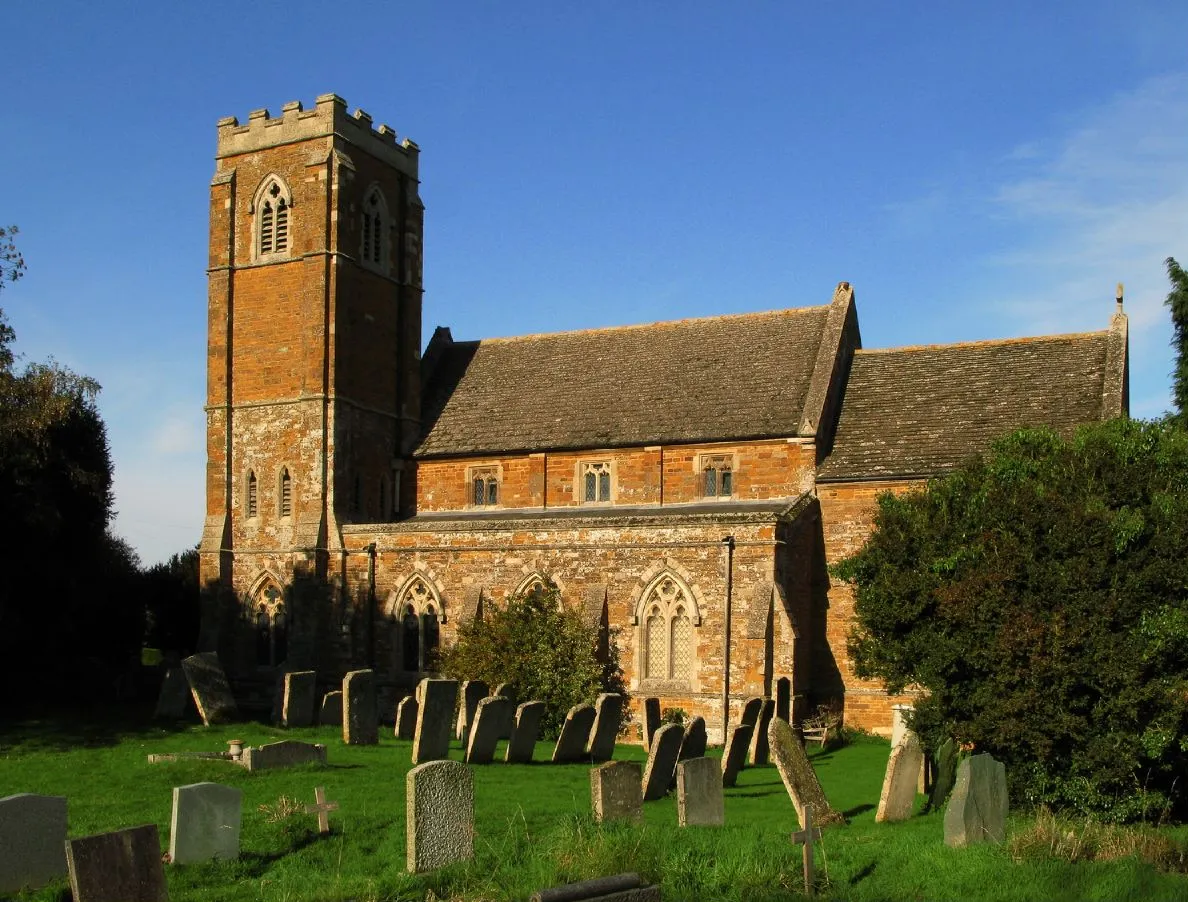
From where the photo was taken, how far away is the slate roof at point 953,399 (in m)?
31.5

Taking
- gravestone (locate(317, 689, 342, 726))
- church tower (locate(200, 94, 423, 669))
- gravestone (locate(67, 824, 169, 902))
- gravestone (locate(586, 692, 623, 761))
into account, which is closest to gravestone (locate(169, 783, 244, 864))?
gravestone (locate(67, 824, 169, 902))

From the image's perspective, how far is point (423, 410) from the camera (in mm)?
39344

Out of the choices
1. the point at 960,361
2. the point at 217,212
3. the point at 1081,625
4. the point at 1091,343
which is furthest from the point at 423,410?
the point at 1081,625

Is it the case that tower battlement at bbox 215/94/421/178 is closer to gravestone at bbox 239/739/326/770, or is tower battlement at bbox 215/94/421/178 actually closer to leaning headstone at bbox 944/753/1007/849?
gravestone at bbox 239/739/326/770

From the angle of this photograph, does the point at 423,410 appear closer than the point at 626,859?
No

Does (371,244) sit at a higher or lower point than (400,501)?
higher

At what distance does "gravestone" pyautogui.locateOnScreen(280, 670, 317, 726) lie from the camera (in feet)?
86.8

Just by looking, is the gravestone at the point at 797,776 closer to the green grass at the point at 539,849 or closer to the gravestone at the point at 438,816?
the green grass at the point at 539,849

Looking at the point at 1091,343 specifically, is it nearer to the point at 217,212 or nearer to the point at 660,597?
the point at 660,597

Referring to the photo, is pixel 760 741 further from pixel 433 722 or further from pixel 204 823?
pixel 204 823

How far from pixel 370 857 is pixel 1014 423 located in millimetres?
21728

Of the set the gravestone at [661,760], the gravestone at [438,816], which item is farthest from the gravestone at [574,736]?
the gravestone at [438,816]

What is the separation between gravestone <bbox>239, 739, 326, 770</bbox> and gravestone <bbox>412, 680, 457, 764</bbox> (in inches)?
63.5

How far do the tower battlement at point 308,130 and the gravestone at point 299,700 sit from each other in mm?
16715
